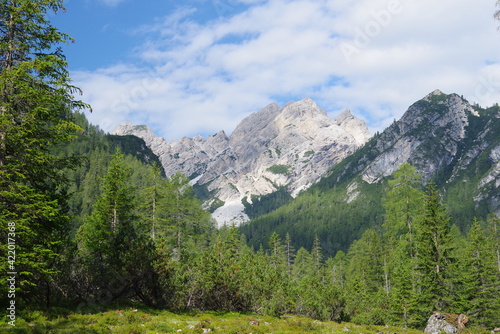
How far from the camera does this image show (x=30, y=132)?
14.4 m

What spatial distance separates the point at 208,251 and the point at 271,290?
5.89 m

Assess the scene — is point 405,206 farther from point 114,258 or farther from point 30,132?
point 30,132

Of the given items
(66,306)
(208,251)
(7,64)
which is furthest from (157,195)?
(7,64)

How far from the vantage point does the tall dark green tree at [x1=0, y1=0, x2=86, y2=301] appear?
13.7 metres

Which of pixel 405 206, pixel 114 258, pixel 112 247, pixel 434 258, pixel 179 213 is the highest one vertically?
pixel 179 213

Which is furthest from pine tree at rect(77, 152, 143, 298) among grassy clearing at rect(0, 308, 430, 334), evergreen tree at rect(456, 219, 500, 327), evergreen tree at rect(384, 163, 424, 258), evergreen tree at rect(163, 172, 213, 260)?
A: evergreen tree at rect(456, 219, 500, 327)

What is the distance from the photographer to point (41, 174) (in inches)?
615

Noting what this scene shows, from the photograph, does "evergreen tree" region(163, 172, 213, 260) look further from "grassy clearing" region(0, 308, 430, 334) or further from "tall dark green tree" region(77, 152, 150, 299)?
"grassy clearing" region(0, 308, 430, 334)

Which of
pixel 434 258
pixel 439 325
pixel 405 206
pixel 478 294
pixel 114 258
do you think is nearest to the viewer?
pixel 114 258

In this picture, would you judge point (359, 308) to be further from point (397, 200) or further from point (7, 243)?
point (7, 243)

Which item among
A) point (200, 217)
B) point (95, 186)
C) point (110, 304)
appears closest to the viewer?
point (110, 304)

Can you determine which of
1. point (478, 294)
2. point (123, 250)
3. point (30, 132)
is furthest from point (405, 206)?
point (30, 132)

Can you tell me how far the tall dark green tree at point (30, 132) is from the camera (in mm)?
13680

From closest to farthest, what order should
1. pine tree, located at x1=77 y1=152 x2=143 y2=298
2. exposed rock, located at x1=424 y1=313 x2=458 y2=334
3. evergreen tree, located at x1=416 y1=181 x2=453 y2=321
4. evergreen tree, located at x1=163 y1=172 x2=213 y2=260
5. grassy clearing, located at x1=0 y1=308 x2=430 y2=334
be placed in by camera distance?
grassy clearing, located at x1=0 y1=308 x2=430 y2=334 → pine tree, located at x1=77 y1=152 x2=143 y2=298 → exposed rock, located at x1=424 y1=313 x2=458 y2=334 → evergreen tree, located at x1=416 y1=181 x2=453 y2=321 → evergreen tree, located at x1=163 y1=172 x2=213 y2=260
